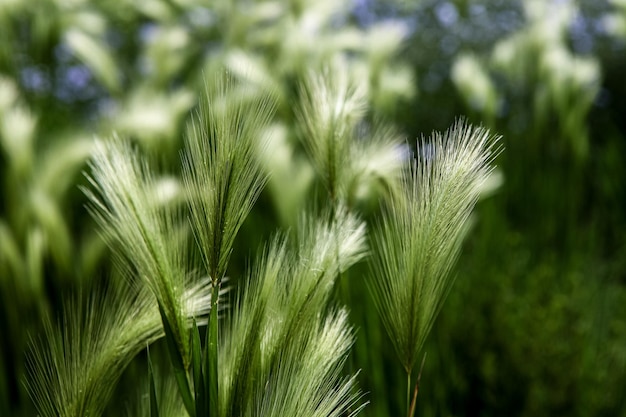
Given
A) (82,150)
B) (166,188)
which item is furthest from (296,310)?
(82,150)

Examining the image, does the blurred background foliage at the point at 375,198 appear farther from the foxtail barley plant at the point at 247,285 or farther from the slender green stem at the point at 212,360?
the slender green stem at the point at 212,360

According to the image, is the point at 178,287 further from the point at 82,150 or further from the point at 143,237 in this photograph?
the point at 82,150

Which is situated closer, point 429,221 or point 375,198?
point 429,221

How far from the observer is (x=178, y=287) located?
2.78 feet

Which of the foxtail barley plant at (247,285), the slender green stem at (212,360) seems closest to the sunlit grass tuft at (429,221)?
the foxtail barley plant at (247,285)

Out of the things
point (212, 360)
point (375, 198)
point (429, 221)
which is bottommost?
point (212, 360)

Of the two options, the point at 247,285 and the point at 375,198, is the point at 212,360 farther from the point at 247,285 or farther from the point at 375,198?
the point at 375,198

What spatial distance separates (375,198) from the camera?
200 centimetres

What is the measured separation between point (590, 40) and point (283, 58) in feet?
17.1

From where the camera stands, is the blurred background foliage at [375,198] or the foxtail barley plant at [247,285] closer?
the foxtail barley plant at [247,285]

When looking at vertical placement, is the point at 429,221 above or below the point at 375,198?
below

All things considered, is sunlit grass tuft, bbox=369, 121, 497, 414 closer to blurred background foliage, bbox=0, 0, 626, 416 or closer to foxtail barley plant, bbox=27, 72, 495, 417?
foxtail barley plant, bbox=27, 72, 495, 417

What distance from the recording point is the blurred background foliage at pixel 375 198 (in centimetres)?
179

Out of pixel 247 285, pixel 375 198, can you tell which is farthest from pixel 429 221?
pixel 375 198
